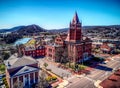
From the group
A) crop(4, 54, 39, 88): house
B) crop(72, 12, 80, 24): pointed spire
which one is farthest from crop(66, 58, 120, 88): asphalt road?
crop(72, 12, 80, 24): pointed spire

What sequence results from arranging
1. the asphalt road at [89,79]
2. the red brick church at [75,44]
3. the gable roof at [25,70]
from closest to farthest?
the gable roof at [25,70]
the asphalt road at [89,79]
the red brick church at [75,44]

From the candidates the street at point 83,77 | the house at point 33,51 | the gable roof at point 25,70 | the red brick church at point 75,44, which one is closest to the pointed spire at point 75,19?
the red brick church at point 75,44

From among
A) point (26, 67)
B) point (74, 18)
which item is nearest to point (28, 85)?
point (26, 67)

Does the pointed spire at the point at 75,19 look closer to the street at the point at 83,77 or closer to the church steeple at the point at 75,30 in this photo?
the church steeple at the point at 75,30

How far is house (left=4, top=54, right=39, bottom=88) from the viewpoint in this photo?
3206cm

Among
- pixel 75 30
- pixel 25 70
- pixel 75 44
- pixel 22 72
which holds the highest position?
pixel 75 30

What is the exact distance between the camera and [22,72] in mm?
33000

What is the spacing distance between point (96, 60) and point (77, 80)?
25.3 metres

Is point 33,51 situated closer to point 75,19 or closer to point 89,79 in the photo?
point 75,19

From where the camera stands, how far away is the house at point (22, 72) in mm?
32062

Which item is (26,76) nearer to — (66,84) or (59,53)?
(66,84)

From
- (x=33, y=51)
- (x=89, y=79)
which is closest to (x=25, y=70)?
(x=89, y=79)

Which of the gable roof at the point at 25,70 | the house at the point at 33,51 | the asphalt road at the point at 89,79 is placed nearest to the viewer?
the gable roof at the point at 25,70

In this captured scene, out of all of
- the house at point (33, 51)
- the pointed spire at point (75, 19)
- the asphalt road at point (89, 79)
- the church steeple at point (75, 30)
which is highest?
the pointed spire at point (75, 19)
